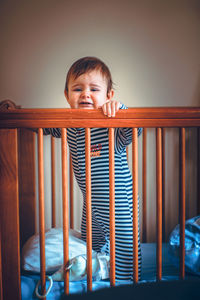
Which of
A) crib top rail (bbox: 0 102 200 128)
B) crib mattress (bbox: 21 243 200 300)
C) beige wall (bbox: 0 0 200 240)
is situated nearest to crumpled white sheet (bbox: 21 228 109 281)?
crib mattress (bbox: 21 243 200 300)

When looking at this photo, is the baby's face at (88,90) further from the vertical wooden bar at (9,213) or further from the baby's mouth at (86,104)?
the vertical wooden bar at (9,213)

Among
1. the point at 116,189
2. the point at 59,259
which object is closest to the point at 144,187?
the point at 116,189

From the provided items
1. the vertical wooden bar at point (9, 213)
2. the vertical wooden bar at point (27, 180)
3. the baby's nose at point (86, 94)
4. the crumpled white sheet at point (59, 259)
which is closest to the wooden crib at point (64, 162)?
the vertical wooden bar at point (9, 213)

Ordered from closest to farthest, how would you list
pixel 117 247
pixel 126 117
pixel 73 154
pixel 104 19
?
pixel 126 117
pixel 117 247
pixel 73 154
pixel 104 19

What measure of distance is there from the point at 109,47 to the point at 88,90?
67 centimetres

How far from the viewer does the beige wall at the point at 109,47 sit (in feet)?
4.47

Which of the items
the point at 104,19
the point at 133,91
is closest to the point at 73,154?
the point at 133,91

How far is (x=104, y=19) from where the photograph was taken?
1372 millimetres

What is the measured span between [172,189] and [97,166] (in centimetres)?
79

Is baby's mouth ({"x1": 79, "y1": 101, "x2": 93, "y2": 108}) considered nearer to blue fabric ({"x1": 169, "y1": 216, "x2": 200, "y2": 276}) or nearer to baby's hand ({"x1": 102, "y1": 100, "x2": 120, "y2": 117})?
baby's hand ({"x1": 102, "y1": 100, "x2": 120, "y2": 117})

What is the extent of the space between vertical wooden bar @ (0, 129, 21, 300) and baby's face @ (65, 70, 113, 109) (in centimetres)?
35

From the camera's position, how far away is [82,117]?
0.59m

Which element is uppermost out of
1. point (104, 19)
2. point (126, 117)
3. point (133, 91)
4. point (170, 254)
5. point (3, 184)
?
point (104, 19)

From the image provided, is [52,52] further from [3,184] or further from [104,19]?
[3,184]
